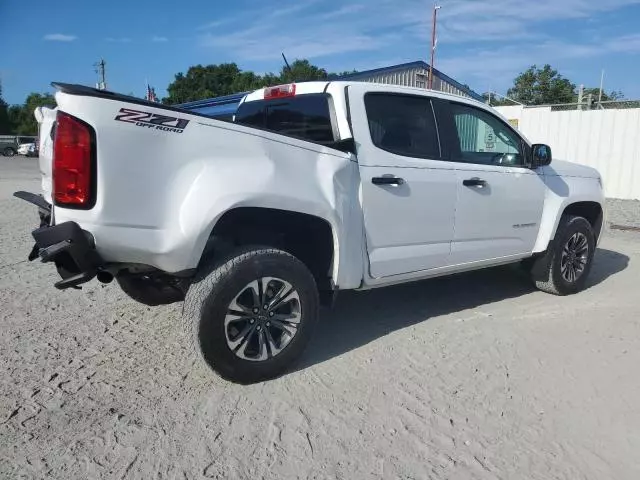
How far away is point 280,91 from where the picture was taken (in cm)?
423

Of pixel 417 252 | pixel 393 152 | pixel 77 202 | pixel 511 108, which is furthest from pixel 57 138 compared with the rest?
pixel 511 108

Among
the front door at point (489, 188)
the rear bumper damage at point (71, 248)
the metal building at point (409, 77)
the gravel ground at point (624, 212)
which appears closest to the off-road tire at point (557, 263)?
the front door at point (489, 188)

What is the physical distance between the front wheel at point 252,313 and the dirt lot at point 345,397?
19cm

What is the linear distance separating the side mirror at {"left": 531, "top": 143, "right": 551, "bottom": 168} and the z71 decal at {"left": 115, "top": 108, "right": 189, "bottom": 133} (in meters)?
3.33

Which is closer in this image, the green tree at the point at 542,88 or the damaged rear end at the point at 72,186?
the damaged rear end at the point at 72,186

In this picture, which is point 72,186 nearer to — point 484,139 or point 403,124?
point 403,124

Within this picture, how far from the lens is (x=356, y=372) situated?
3.60m

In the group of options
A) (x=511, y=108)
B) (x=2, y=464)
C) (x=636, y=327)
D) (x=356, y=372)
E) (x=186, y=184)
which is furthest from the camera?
(x=511, y=108)

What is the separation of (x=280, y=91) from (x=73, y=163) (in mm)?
1938

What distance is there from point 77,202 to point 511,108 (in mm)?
15386

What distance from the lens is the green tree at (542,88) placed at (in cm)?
3819

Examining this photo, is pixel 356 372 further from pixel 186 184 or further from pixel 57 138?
pixel 57 138

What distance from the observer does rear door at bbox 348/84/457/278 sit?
3748mm

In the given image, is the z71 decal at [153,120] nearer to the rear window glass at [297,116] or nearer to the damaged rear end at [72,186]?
the damaged rear end at [72,186]
